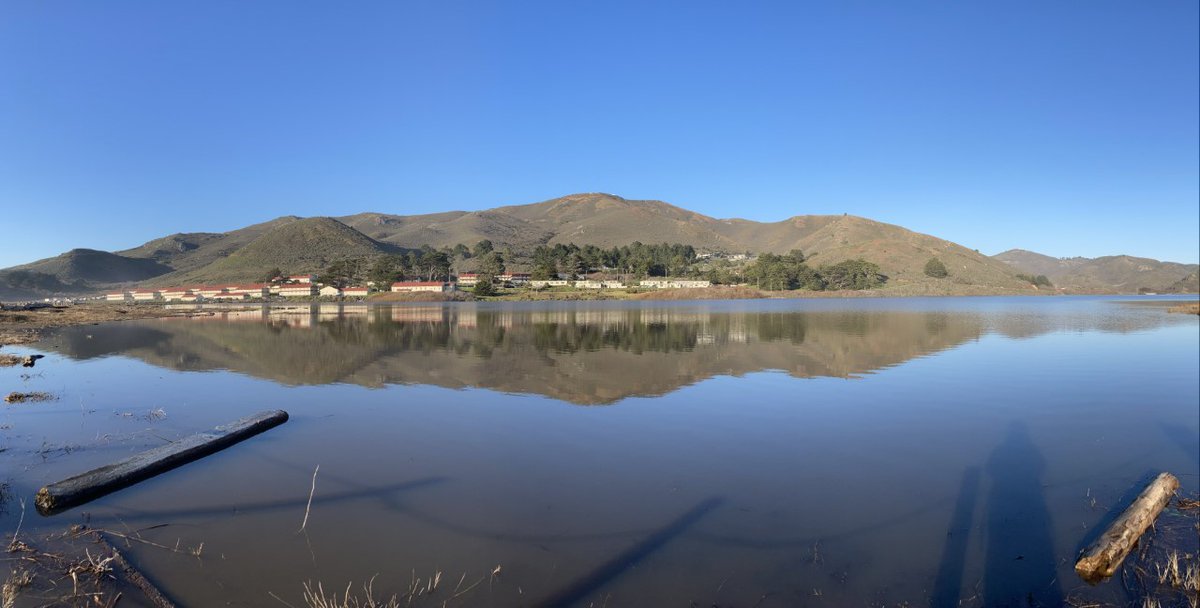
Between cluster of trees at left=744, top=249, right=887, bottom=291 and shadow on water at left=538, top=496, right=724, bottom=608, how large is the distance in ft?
493

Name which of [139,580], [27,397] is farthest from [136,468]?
[27,397]

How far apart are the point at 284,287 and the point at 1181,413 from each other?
159m

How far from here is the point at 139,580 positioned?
5855 millimetres

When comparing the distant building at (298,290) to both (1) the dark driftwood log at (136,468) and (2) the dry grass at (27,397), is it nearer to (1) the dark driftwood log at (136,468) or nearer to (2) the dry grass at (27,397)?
(2) the dry grass at (27,397)

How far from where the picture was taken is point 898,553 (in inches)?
257

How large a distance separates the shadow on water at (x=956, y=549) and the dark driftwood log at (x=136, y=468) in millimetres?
10259

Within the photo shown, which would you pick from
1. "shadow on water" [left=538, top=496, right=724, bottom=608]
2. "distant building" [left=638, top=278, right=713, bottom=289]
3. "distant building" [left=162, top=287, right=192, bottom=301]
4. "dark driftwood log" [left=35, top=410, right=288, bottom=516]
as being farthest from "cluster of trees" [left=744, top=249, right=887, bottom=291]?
"shadow on water" [left=538, top=496, right=724, bottom=608]

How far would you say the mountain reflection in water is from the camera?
62.8 feet

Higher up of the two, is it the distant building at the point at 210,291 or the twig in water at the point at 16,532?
the distant building at the point at 210,291

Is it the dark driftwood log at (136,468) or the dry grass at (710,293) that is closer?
the dark driftwood log at (136,468)

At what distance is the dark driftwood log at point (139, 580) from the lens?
5.47 m

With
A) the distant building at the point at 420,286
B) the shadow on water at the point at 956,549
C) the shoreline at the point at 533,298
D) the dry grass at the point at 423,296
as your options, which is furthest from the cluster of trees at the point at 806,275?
the shadow on water at the point at 956,549

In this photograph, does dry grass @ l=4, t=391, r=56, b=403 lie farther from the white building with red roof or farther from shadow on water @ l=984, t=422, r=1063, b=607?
the white building with red roof

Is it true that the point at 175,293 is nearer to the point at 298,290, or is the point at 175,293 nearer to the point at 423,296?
the point at 298,290
